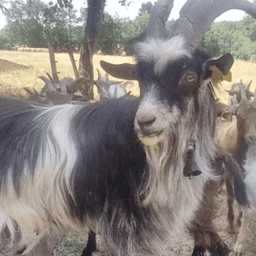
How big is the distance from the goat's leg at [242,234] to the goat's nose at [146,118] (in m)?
1.51

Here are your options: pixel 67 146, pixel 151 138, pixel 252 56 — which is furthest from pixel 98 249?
pixel 252 56

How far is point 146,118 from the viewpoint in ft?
3.25

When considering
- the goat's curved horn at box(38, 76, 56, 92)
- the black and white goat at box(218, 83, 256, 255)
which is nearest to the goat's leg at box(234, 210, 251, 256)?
the black and white goat at box(218, 83, 256, 255)

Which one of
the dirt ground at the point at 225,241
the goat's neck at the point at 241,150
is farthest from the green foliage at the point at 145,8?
the dirt ground at the point at 225,241

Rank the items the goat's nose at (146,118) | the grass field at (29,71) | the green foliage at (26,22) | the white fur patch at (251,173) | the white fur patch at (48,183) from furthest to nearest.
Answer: the grass field at (29,71) < the green foliage at (26,22) < the white fur patch at (251,173) < the white fur patch at (48,183) < the goat's nose at (146,118)

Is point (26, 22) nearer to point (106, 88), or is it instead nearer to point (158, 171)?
point (106, 88)

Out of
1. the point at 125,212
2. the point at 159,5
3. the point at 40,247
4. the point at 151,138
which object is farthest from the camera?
the point at 40,247

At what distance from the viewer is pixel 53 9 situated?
86.3 inches

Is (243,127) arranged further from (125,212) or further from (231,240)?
(125,212)

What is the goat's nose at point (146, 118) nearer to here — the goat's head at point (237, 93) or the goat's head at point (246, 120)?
the goat's head at point (246, 120)

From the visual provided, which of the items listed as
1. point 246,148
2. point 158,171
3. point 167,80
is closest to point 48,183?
point 158,171

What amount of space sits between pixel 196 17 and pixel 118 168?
A: 3.09 feet

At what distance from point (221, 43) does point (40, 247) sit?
2.10 meters

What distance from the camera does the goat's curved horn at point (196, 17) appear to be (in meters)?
1.22
